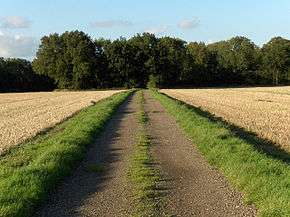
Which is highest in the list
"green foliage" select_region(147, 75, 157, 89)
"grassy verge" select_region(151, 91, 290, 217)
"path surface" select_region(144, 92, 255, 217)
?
"grassy verge" select_region(151, 91, 290, 217)

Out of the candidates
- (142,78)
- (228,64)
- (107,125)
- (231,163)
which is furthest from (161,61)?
(231,163)

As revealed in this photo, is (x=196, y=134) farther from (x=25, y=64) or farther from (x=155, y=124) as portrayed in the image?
(x=25, y=64)

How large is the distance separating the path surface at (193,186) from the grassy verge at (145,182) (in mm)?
212

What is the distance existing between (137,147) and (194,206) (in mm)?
6818

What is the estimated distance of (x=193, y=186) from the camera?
32.2 feet

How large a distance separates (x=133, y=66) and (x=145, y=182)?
4372 inches

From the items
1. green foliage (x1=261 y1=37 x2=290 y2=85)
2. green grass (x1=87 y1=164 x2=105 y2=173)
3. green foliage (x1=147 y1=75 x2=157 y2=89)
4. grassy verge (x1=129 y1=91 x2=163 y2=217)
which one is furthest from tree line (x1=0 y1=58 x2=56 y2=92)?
green grass (x1=87 y1=164 x2=105 y2=173)

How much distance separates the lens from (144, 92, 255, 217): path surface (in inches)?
319

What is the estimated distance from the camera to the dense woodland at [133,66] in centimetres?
11856

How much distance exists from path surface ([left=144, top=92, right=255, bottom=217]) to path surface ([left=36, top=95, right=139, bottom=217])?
84cm

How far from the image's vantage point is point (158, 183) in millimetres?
10000

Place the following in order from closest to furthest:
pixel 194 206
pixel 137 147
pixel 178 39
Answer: pixel 194 206
pixel 137 147
pixel 178 39

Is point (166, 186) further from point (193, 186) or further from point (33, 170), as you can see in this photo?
point (33, 170)

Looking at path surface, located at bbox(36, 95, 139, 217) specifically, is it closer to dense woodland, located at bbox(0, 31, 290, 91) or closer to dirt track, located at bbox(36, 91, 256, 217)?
dirt track, located at bbox(36, 91, 256, 217)
